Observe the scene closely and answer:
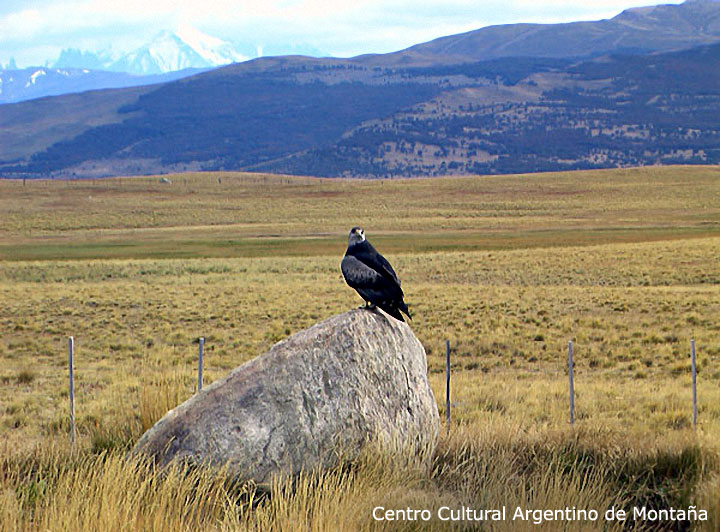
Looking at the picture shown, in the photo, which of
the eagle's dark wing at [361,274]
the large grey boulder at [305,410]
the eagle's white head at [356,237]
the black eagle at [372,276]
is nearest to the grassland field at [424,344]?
the large grey boulder at [305,410]

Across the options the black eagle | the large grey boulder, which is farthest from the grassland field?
the black eagle

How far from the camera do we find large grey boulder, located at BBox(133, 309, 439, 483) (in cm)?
605

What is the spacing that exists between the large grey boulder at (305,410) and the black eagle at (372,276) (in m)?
0.49

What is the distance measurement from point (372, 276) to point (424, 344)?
1362 centimetres

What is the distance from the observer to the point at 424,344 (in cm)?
2106

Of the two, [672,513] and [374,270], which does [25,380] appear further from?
[672,513]

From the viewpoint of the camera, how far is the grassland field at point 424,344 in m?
5.47

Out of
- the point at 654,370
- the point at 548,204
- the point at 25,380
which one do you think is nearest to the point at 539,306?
the point at 654,370

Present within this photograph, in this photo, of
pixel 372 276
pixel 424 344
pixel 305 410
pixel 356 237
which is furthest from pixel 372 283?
pixel 424 344

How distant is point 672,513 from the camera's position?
579cm

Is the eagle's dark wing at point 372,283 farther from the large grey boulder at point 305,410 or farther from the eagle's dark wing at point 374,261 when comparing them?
the large grey boulder at point 305,410

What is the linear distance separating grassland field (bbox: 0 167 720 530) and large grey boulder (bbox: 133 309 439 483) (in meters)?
0.27

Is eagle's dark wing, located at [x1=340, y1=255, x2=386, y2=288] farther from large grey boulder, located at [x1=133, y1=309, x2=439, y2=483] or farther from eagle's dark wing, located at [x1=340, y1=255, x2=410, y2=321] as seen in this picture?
large grey boulder, located at [x1=133, y1=309, x2=439, y2=483]

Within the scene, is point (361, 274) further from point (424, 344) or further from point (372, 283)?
point (424, 344)
